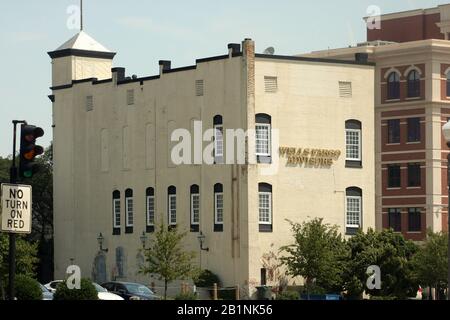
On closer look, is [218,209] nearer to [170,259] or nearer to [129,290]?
[170,259]

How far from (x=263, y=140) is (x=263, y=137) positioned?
16cm

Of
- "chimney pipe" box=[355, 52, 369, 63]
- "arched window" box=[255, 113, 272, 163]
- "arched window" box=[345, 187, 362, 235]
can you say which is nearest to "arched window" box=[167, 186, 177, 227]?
"arched window" box=[255, 113, 272, 163]

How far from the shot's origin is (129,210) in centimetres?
8175

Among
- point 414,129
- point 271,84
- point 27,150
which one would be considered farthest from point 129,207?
point 27,150

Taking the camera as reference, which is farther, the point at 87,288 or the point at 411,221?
the point at 411,221

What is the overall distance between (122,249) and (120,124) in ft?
24.7

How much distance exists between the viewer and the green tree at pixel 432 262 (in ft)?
225

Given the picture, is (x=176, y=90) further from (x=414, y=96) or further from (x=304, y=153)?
(x=414, y=96)

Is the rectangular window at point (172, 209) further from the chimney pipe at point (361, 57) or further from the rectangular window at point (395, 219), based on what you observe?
the rectangular window at point (395, 219)

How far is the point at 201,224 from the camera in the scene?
75312mm

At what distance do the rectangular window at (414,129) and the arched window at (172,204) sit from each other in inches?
687

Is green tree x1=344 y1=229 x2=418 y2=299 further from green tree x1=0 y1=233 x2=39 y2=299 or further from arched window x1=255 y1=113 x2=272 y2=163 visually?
green tree x1=0 y1=233 x2=39 y2=299

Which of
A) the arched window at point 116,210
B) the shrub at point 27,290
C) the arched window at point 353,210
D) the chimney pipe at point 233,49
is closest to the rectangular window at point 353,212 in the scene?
the arched window at point 353,210
